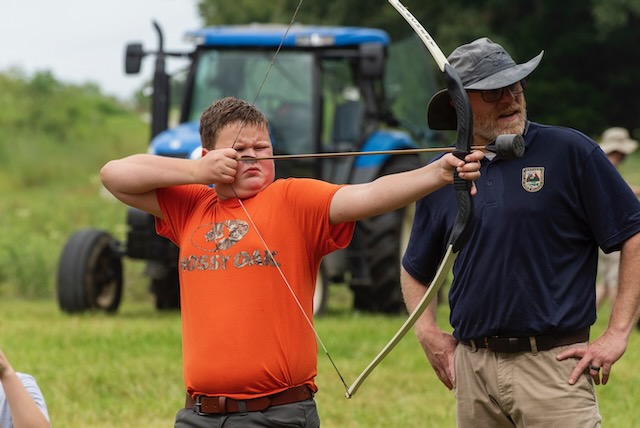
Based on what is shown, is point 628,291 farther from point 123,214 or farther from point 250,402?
point 123,214

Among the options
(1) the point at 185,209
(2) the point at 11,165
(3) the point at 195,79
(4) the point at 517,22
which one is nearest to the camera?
(1) the point at 185,209

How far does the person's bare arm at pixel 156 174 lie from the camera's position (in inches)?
148

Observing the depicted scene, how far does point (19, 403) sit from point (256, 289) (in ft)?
2.51

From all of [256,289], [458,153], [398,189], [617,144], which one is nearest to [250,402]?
[256,289]

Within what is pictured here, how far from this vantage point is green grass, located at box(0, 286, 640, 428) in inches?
281

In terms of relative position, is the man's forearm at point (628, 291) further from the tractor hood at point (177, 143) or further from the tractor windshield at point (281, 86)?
the tractor windshield at point (281, 86)

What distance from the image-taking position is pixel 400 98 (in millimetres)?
12547

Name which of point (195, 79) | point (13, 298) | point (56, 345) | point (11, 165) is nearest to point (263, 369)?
point (56, 345)

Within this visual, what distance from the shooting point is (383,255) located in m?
11.6

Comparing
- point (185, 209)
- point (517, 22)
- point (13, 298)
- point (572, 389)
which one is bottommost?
point (13, 298)

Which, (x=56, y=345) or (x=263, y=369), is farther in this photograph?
(x=56, y=345)

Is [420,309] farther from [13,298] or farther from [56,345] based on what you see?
[13,298]

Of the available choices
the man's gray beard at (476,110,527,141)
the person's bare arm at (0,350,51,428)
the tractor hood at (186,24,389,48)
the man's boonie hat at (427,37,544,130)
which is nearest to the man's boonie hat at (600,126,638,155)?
the tractor hood at (186,24,389,48)

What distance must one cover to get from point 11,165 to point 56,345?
19788 mm
